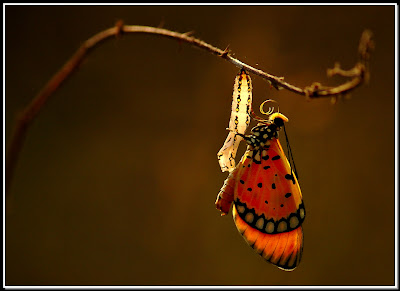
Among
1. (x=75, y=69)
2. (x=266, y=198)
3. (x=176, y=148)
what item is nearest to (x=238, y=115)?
(x=266, y=198)

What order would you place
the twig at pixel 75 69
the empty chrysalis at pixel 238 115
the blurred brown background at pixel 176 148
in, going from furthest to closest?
the blurred brown background at pixel 176 148, the empty chrysalis at pixel 238 115, the twig at pixel 75 69

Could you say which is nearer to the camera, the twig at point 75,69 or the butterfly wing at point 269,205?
the twig at point 75,69

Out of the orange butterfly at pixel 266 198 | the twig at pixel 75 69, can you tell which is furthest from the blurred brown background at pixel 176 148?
the twig at pixel 75 69

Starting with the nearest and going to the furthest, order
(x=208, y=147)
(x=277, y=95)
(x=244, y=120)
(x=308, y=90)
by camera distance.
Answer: (x=308, y=90) → (x=244, y=120) → (x=277, y=95) → (x=208, y=147)

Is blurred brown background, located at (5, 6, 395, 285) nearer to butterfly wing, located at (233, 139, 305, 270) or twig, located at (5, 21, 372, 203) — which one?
butterfly wing, located at (233, 139, 305, 270)

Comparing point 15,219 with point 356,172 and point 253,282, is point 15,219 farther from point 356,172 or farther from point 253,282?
point 356,172

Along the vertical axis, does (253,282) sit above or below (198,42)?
below

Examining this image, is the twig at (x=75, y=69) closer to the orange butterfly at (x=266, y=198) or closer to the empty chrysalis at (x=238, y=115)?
the empty chrysalis at (x=238, y=115)

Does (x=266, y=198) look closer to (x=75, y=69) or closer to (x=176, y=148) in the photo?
(x=75, y=69)

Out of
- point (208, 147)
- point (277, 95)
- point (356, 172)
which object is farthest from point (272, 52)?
point (356, 172)
